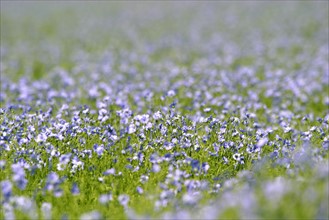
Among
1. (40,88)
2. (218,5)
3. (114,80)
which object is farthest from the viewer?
(218,5)

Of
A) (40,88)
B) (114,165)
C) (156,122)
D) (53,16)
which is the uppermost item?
(53,16)

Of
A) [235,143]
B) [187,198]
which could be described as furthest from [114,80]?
[187,198]

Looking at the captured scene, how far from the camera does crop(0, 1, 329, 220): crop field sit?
5.06 metres

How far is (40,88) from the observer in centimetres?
1086

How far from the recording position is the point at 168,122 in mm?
7027

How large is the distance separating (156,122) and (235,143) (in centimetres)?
108

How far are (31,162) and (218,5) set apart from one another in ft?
78.9

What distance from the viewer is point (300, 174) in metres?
5.15

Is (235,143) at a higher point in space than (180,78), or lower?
lower

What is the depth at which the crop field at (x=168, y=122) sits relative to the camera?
5062 millimetres

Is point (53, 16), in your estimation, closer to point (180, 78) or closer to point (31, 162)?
point (180, 78)

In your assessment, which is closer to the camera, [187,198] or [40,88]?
[187,198]

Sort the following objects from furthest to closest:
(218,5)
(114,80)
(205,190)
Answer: (218,5) → (114,80) → (205,190)

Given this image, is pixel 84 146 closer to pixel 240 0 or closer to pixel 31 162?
pixel 31 162
